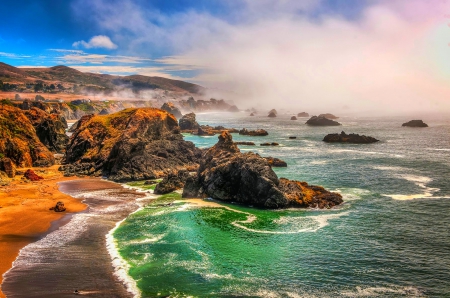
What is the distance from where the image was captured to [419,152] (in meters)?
98.4

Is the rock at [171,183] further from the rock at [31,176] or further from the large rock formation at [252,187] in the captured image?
the rock at [31,176]

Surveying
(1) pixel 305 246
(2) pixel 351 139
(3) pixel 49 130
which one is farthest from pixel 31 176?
(2) pixel 351 139

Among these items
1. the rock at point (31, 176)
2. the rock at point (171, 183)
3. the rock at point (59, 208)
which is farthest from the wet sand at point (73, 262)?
the rock at point (31, 176)

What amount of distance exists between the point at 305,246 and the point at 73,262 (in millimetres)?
23934

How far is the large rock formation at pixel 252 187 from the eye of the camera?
53.8 metres

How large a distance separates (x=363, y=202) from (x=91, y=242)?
1514 inches

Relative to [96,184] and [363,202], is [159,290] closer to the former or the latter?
[363,202]

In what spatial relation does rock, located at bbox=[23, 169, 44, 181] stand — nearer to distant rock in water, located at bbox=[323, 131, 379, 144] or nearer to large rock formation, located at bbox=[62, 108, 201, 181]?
large rock formation, located at bbox=[62, 108, 201, 181]

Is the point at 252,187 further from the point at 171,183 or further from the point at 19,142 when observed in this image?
the point at 19,142

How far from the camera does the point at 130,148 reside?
79.6 metres

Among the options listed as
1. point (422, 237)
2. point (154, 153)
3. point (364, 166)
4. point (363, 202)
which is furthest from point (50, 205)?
point (364, 166)

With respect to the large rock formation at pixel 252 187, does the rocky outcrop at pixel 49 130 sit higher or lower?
higher

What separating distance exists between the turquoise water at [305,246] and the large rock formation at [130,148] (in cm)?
2529

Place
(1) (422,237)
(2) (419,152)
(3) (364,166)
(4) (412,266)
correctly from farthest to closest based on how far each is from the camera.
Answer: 1. (2) (419,152)
2. (3) (364,166)
3. (1) (422,237)
4. (4) (412,266)
